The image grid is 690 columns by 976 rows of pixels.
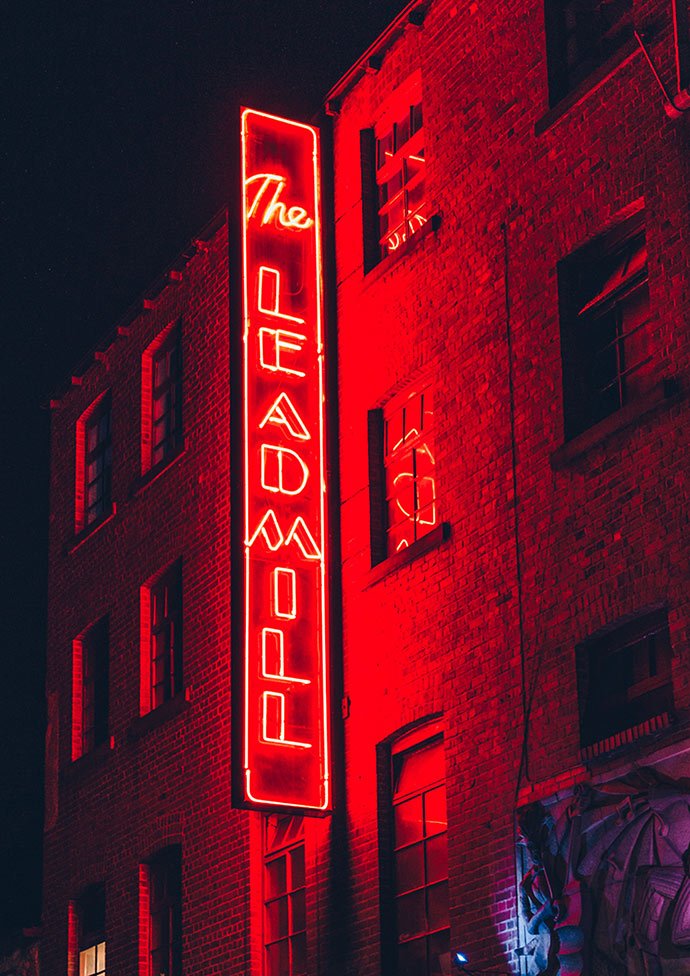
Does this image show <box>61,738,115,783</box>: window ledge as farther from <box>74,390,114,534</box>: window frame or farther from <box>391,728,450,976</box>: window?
<box>391,728,450,976</box>: window

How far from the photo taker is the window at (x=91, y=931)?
21672mm

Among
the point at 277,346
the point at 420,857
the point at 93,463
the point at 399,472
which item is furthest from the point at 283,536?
the point at 93,463

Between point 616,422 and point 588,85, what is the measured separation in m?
3.18

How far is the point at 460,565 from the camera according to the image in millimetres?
15766

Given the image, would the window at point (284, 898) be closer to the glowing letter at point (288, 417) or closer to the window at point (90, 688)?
the glowing letter at point (288, 417)

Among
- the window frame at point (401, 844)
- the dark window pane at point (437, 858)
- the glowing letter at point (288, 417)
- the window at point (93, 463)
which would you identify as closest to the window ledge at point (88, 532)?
the window at point (93, 463)

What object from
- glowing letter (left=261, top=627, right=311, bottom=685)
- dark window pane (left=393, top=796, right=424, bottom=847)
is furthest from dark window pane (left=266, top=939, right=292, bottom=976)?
glowing letter (left=261, top=627, right=311, bottom=685)

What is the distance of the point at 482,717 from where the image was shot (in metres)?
15.0

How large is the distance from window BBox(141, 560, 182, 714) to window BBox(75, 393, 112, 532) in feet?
8.51

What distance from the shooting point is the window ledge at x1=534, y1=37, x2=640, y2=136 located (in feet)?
48.5

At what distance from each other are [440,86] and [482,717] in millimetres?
6541

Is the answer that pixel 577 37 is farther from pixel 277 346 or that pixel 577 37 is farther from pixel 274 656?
pixel 274 656

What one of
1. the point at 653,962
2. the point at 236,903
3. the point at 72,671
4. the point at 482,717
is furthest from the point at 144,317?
the point at 653,962

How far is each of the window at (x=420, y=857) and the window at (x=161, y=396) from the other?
7.02 metres
